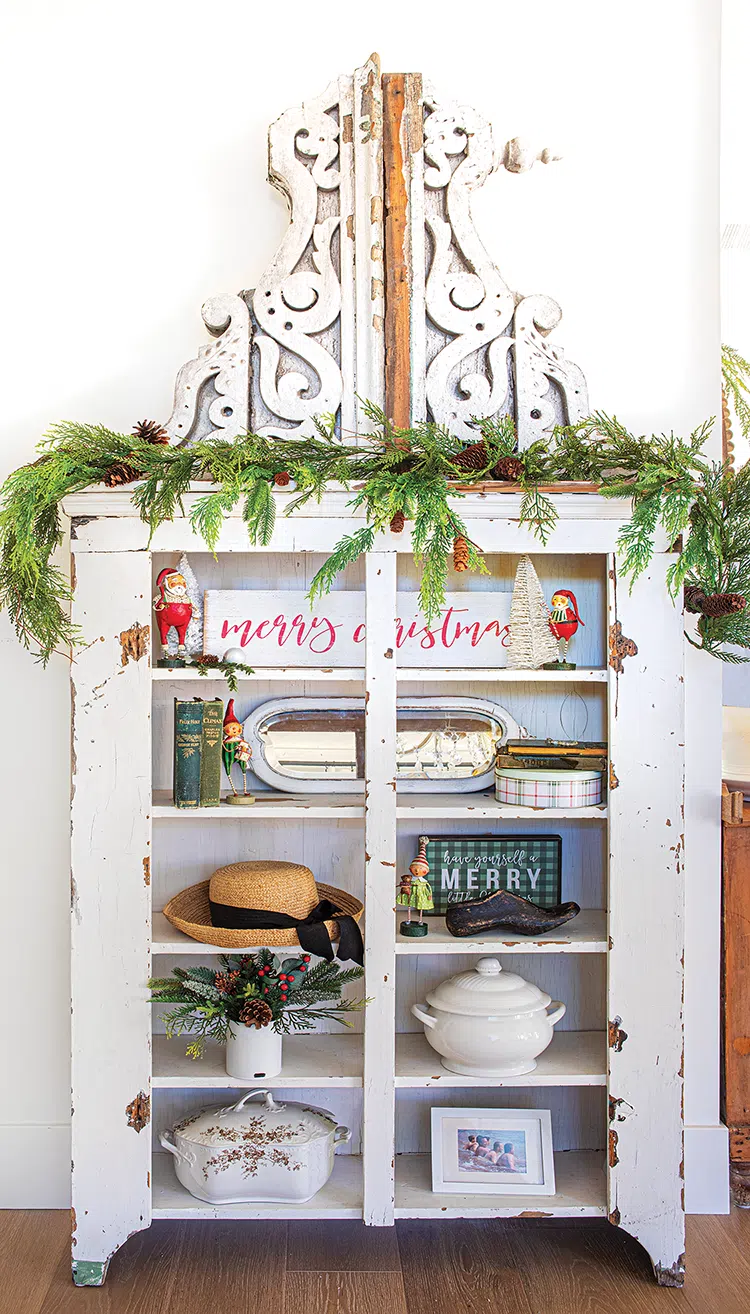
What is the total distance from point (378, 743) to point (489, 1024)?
23.6 inches

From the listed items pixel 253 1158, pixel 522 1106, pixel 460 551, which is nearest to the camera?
pixel 460 551

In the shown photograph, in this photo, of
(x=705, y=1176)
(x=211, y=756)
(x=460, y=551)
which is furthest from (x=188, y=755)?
(x=705, y=1176)

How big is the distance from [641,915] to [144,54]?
2202 millimetres

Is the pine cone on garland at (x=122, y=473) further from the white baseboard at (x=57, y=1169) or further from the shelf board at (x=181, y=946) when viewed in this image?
the white baseboard at (x=57, y=1169)

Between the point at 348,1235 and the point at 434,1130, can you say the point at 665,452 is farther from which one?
the point at 348,1235

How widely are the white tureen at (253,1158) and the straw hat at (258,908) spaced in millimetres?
328

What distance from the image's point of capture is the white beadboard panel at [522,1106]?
226cm

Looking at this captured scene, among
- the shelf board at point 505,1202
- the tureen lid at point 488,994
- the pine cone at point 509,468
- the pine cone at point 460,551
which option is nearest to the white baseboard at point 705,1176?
the shelf board at point 505,1202

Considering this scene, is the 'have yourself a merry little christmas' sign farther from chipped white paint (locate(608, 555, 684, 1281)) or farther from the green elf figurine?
the green elf figurine

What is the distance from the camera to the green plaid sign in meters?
2.23

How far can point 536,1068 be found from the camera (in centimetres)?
203

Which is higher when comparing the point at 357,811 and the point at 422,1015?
the point at 357,811

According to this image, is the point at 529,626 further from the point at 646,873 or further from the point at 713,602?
the point at 646,873

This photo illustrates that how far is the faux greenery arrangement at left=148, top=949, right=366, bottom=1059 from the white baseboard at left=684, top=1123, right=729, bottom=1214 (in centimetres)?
87
